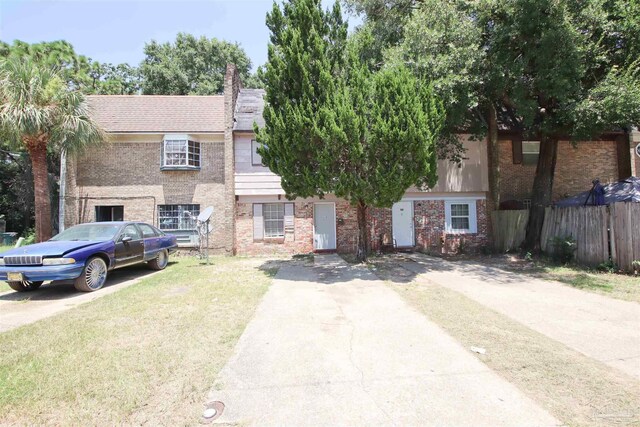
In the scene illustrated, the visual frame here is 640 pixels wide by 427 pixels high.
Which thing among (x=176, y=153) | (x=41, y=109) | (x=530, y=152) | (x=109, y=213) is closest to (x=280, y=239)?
(x=176, y=153)

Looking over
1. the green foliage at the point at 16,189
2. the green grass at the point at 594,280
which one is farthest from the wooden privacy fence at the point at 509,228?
the green foliage at the point at 16,189

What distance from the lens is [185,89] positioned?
27.6m

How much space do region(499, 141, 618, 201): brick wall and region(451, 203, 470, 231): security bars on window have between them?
1970mm

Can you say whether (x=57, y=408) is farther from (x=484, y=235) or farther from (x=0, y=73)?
(x=484, y=235)

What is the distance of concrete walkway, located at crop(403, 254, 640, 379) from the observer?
4125 mm

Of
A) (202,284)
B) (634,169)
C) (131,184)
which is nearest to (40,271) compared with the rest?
(202,284)

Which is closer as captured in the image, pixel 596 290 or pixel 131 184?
pixel 596 290

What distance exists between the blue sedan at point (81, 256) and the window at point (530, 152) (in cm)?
1689

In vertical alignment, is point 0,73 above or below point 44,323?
above

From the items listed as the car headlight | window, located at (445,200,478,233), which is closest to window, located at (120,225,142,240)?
the car headlight

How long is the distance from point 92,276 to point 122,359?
15.9 feet

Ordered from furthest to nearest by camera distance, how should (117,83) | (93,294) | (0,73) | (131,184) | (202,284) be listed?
(117,83), (131,184), (0,73), (202,284), (93,294)

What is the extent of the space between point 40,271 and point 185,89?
24.9 meters

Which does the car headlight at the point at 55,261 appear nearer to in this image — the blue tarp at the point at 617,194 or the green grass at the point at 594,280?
the green grass at the point at 594,280
